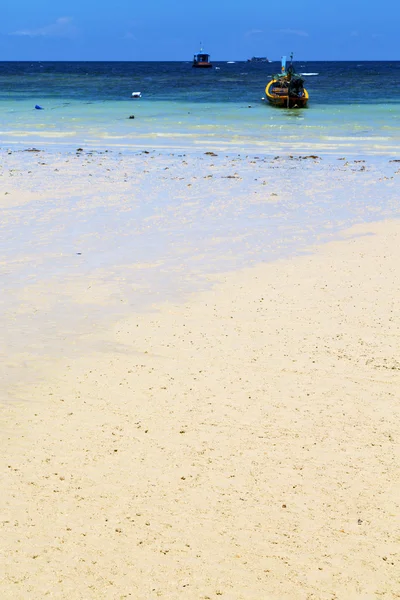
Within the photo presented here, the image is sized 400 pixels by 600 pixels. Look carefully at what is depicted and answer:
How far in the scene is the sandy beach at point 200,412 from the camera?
178 inches

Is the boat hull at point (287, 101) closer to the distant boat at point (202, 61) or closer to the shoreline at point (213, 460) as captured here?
the shoreline at point (213, 460)

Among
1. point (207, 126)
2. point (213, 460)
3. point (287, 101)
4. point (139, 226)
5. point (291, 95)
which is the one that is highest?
point (291, 95)

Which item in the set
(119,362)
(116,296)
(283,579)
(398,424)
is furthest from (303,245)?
(283,579)

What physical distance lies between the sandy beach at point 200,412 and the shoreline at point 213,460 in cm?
2

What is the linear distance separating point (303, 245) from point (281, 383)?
17.8ft

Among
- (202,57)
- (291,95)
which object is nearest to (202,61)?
(202,57)

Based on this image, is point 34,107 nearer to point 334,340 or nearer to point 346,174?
point 346,174

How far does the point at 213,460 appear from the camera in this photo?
5.63 meters

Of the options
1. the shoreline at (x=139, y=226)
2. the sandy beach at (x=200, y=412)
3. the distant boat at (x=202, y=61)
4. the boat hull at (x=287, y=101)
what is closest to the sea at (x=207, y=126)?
the boat hull at (x=287, y=101)

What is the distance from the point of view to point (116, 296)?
9.37m

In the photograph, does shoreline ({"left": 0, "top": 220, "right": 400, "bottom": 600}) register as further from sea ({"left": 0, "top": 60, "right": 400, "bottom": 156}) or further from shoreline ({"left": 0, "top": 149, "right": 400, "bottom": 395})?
sea ({"left": 0, "top": 60, "right": 400, "bottom": 156})

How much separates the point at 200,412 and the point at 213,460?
790mm

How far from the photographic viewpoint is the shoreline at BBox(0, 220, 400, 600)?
4445mm

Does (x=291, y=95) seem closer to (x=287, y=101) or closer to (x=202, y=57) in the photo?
(x=287, y=101)
